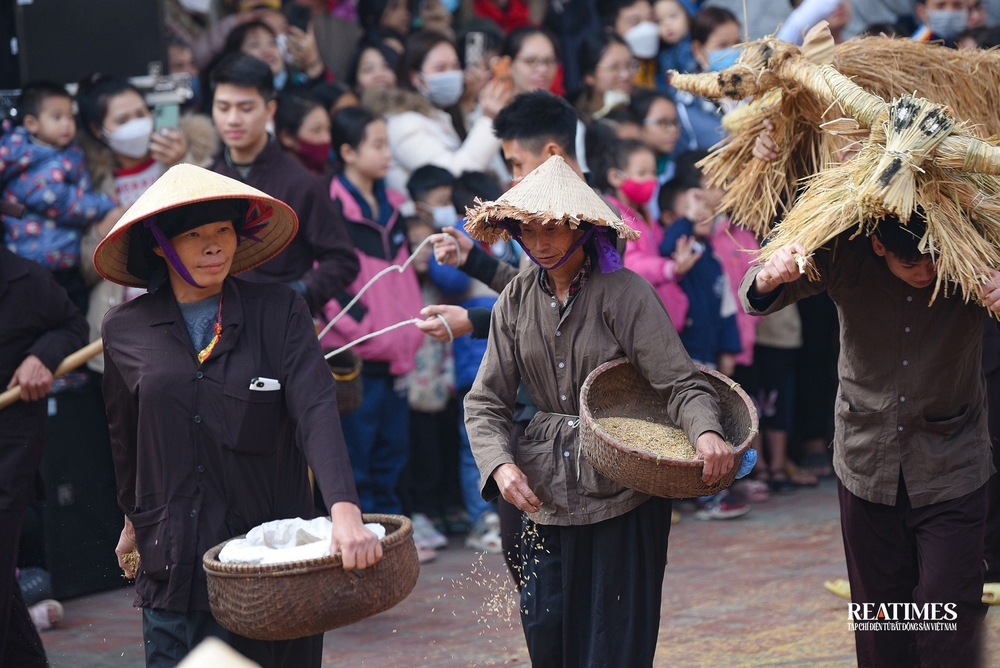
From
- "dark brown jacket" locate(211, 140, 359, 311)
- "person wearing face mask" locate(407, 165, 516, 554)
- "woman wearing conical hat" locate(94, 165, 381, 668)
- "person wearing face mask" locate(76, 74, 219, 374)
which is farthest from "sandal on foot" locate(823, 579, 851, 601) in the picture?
"person wearing face mask" locate(76, 74, 219, 374)

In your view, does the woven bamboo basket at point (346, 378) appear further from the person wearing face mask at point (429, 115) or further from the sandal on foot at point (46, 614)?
the person wearing face mask at point (429, 115)

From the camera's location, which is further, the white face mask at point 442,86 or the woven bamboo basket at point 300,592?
the white face mask at point 442,86

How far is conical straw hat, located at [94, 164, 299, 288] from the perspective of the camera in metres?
3.47

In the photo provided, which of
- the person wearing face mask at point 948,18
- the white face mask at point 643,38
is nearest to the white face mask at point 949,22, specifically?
the person wearing face mask at point 948,18

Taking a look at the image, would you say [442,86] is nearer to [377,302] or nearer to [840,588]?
[377,302]

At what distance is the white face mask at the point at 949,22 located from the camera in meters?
8.75

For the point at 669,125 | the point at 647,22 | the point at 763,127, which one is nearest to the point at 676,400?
the point at 763,127

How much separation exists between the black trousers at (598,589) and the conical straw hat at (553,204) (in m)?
0.91

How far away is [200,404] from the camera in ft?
11.3

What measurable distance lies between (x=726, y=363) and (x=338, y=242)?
289cm

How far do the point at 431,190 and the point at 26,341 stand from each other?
105 inches

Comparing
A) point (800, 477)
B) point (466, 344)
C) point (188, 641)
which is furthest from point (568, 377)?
point (800, 477)

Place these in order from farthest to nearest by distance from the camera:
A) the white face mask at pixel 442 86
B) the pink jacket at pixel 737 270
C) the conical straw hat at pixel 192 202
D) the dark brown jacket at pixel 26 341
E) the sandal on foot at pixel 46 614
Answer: the white face mask at pixel 442 86 → the pink jacket at pixel 737 270 → the sandal on foot at pixel 46 614 → the dark brown jacket at pixel 26 341 → the conical straw hat at pixel 192 202

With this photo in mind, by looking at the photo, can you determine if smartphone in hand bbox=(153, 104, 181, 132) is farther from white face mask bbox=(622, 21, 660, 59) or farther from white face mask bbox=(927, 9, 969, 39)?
white face mask bbox=(927, 9, 969, 39)
